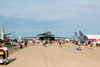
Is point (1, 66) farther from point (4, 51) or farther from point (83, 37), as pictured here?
point (83, 37)

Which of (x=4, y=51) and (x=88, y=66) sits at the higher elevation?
(x=4, y=51)

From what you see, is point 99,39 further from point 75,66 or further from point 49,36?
point 75,66

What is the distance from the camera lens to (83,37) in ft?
206

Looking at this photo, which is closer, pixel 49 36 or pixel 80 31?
pixel 80 31

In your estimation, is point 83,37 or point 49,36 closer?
point 83,37

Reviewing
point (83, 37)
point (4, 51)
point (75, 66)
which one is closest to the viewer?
point (75, 66)

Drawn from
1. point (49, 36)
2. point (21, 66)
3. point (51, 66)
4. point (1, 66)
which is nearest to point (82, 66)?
point (51, 66)

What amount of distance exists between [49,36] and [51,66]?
67.3m

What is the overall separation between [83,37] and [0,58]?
53.1 m

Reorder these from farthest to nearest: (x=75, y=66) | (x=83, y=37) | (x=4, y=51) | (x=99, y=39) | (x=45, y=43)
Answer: (x=83, y=37)
(x=99, y=39)
(x=45, y=43)
(x=4, y=51)
(x=75, y=66)

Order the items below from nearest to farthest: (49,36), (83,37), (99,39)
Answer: (99,39) → (83,37) → (49,36)

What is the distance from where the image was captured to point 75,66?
1097 centimetres

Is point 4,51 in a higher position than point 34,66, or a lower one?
higher

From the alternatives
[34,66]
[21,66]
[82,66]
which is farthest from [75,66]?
[21,66]
